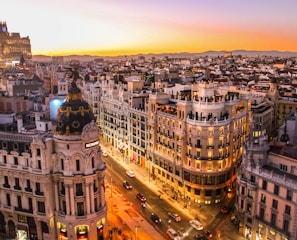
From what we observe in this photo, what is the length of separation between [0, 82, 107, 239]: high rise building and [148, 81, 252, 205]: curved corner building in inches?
1304

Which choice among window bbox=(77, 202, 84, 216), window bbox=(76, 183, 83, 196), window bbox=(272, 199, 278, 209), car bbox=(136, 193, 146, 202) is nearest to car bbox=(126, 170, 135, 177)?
car bbox=(136, 193, 146, 202)

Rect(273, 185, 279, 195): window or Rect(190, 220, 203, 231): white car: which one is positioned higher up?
Rect(273, 185, 279, 195): window

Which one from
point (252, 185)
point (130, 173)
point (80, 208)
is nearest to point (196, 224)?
point (252, 185)

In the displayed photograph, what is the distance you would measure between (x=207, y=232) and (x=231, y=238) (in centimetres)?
575

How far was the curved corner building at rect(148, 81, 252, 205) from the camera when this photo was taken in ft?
323

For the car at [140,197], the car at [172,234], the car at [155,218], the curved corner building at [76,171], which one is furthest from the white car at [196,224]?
the curved corner building at [76,171]

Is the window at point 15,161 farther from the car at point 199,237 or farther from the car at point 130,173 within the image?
the car at point 130,173

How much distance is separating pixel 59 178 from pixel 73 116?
13880mm

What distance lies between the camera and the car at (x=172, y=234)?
8094 centimetres

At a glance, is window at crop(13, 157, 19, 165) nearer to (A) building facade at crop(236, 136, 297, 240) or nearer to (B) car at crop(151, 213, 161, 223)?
(B) car at crop(151, 213, 161, 223)

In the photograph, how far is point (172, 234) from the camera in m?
81.6

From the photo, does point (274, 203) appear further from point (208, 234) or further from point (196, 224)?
point (196, 224)

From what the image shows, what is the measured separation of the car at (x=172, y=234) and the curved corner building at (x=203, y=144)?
65.0ft

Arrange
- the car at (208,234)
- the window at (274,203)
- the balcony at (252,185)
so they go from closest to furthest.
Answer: the window at (274,203) → the balcony at (252,185) → the car at (208,234)
